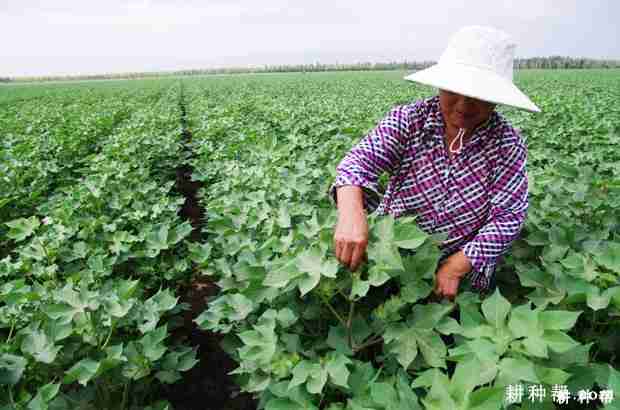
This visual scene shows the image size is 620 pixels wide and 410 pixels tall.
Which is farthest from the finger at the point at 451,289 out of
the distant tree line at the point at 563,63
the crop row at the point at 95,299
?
the distant tree line at the point at 563,63

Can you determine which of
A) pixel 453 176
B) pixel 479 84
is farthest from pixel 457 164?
pixel 479 84

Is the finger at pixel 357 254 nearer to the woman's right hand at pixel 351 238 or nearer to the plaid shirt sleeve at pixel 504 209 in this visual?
the woman's right hand at pixel 351 238

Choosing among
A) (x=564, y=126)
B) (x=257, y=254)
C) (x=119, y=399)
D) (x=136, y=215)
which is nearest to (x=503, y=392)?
(x=257, y=254)

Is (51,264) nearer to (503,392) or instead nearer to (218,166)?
(218,166)

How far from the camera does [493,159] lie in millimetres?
1651

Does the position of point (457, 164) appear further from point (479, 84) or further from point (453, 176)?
point (479, 84)

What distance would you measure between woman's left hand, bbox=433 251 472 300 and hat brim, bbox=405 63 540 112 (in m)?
0.57

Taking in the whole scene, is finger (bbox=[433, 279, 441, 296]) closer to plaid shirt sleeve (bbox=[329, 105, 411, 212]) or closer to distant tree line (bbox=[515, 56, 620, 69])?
plaid shirt sleeve (bbox=[329, 105, 411, 212])

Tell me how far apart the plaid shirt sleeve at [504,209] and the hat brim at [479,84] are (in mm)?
257

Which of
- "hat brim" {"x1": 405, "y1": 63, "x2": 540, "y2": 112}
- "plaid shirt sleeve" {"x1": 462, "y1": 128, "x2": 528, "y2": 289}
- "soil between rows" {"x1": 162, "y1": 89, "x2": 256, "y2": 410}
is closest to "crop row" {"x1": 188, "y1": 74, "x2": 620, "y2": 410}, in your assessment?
"plaid shirt sleeve" {"x1": 462, "y1": 128, "x2": 528, "y2": 289}

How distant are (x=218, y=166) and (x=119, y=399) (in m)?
2.97

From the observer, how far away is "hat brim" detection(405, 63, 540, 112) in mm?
1356

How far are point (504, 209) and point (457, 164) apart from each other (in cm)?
24

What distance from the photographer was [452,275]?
1588mm
